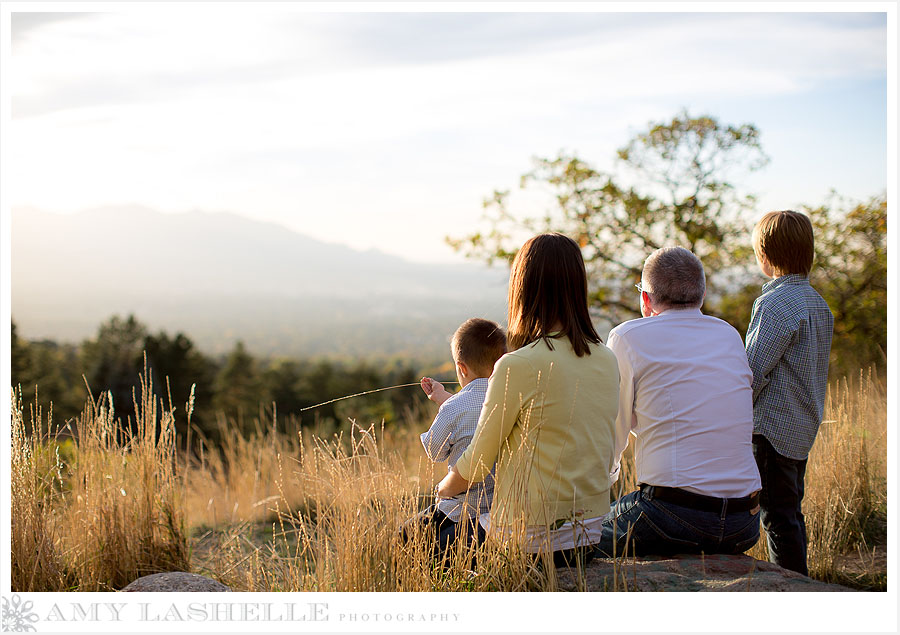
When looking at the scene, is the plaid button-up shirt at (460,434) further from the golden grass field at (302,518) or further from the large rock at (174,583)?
the large rock at (174,583)

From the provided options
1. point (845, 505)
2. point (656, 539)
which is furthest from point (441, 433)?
point (845, 505)

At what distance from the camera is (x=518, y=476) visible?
7.25 feet

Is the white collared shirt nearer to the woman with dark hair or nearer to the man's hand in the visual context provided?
the woman with dark hair

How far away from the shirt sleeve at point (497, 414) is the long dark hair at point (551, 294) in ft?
0.53

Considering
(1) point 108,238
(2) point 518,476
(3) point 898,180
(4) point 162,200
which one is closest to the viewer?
(2) point 518,476

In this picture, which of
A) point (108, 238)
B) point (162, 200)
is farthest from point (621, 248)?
point (162, 200)

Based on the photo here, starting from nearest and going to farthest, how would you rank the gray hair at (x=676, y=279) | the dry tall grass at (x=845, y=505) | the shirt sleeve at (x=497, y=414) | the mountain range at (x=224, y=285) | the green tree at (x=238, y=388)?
the shirt sleeve at (x=497, y=414) → the gray hair at (x=676, y=279) → the dry tall grass at (x=845, y=505) → the green tree at (x=238, y=388) → the mountain range at (x=224, y=285)

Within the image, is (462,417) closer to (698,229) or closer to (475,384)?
(475,384)

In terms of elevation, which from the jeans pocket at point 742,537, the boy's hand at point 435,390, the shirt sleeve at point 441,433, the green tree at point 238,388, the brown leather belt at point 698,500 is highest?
the boy's hand at point 435,390

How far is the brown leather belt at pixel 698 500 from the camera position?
7.68ft

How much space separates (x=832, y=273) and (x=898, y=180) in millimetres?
4925

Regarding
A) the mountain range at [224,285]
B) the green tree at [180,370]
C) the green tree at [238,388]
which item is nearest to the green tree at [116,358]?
the green tree at [180,370]

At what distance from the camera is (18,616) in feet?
8.57

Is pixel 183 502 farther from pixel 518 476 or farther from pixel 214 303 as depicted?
pixel 214 303
